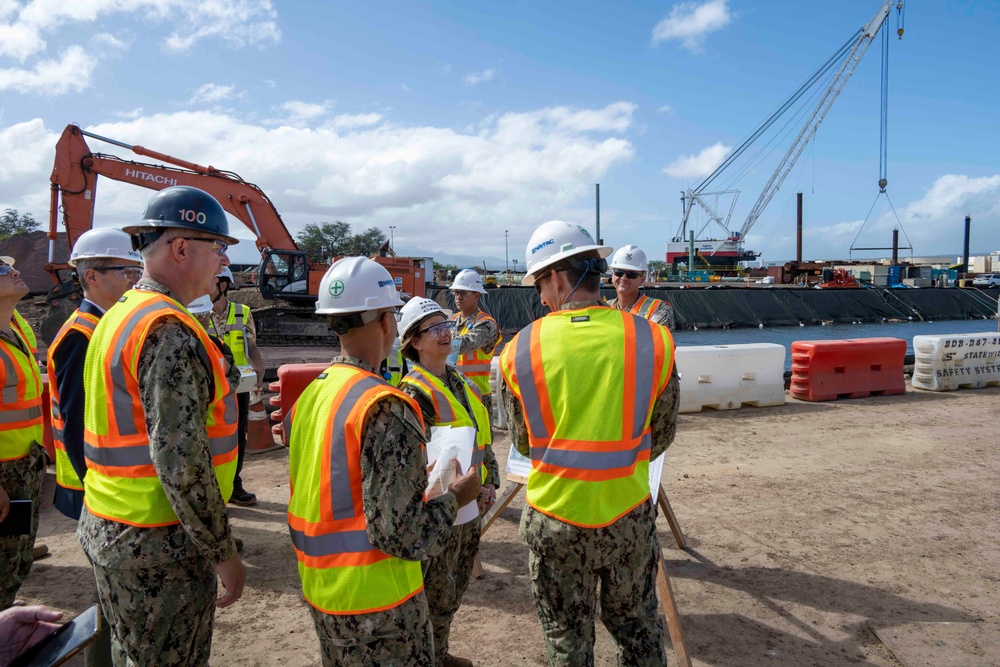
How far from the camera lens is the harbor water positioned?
26484 millimetres

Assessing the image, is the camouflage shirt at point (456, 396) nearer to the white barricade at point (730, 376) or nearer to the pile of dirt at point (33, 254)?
the white barricade at point (730, 376)

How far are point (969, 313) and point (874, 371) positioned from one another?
1441 inches

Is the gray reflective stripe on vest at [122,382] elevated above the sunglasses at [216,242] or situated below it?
below

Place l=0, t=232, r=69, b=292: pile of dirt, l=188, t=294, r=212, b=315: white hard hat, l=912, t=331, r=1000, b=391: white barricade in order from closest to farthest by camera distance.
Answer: l=188, t=294, r=212, b=315: white hard hat → l=912, t=331, r=1000, b=391: white barricade → l=0, t=232, r=69, b=292: pile of dirt

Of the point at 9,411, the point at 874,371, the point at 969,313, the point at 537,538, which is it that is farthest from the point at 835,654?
the point at 969,313

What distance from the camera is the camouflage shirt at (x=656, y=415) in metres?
2.50

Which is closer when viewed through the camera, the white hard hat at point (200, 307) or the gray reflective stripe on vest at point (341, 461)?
the gray reflective stripe on vest at point (341, 461)

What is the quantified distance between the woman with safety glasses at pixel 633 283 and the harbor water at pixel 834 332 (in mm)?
20919

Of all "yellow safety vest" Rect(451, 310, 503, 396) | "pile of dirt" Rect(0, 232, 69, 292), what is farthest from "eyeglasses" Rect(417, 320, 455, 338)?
"pile of dirt" Rect(0, 232, 69, 292)

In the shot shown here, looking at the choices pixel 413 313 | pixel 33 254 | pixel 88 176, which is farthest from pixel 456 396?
pixel 33 254

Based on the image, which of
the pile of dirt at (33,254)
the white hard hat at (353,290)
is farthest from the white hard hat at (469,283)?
the pile of dirt at (33,254)

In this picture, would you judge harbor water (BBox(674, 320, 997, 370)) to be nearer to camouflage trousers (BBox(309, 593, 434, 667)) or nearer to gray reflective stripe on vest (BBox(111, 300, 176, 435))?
camouflage trousers (BBox(309, 593, 434, 667))

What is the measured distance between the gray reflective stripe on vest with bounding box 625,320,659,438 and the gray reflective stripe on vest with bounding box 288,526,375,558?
1097mm

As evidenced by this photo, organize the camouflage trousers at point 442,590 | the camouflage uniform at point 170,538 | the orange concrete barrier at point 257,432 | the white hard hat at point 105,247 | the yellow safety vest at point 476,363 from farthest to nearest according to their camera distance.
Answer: the orange concrete barrier at point 257,432 → the yellow safety vest at point 476,363 → the white hard hat at point 105,247 → the camouflage trousers at point 442,590 → the camouflage uniform at point 170,538
